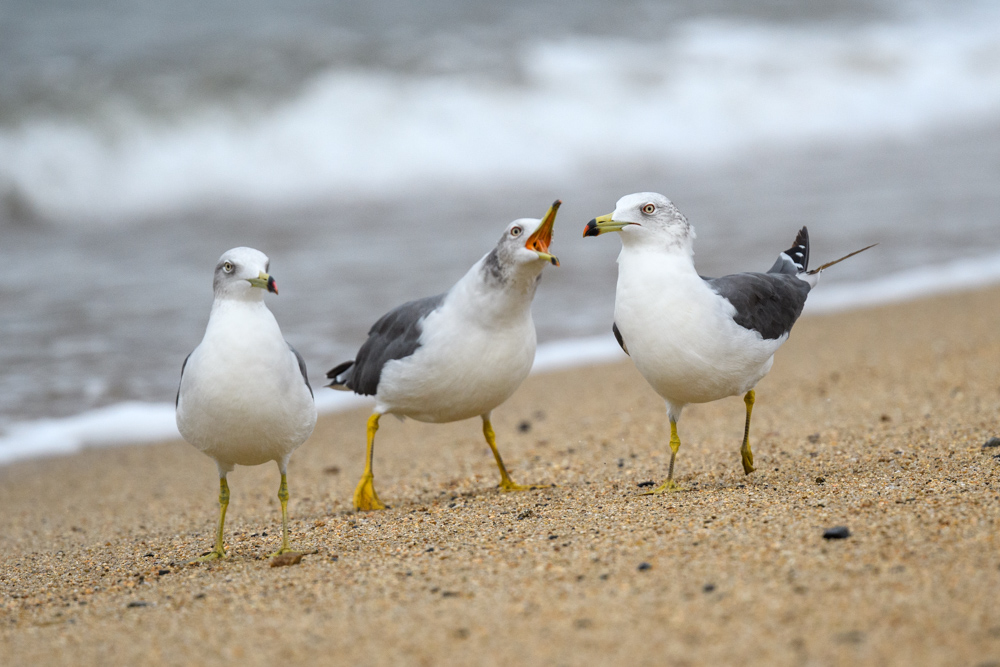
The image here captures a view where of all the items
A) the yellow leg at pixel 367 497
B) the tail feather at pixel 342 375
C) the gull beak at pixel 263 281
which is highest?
the gull beak at pixel 263 281

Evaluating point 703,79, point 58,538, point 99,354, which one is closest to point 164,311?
point 99,354

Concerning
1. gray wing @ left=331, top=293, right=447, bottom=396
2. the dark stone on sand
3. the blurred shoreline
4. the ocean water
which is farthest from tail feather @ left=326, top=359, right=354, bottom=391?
the dark stone on sand

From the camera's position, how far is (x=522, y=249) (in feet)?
16.1

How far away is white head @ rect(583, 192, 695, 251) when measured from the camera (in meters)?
4.71

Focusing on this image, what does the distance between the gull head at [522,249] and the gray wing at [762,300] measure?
0.77 m

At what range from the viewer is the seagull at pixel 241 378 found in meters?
4.04

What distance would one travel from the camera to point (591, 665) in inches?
113

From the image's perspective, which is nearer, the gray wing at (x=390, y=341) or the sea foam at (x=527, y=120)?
the gray wing at (x=390, y=341)

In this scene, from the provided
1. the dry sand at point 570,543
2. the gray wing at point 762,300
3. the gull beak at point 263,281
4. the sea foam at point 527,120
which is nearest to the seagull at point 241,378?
the gull beak at point 263,281

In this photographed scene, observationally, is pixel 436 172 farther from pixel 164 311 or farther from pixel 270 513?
pixel 270 513

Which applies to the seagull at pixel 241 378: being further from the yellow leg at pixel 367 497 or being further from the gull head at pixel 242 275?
the yellow leg at pixel 367 497

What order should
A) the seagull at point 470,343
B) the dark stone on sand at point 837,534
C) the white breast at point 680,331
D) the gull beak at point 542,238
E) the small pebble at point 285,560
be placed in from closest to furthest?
1. the dark stone on sand at point 837,534
2. the small pebble at point 285,560
3. the white breast at point 680,331
4. the gull beak at point 542,238
5. the seagull at point 470,343

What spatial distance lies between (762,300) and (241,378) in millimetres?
2333

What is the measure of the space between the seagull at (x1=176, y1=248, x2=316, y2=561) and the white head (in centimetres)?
145
